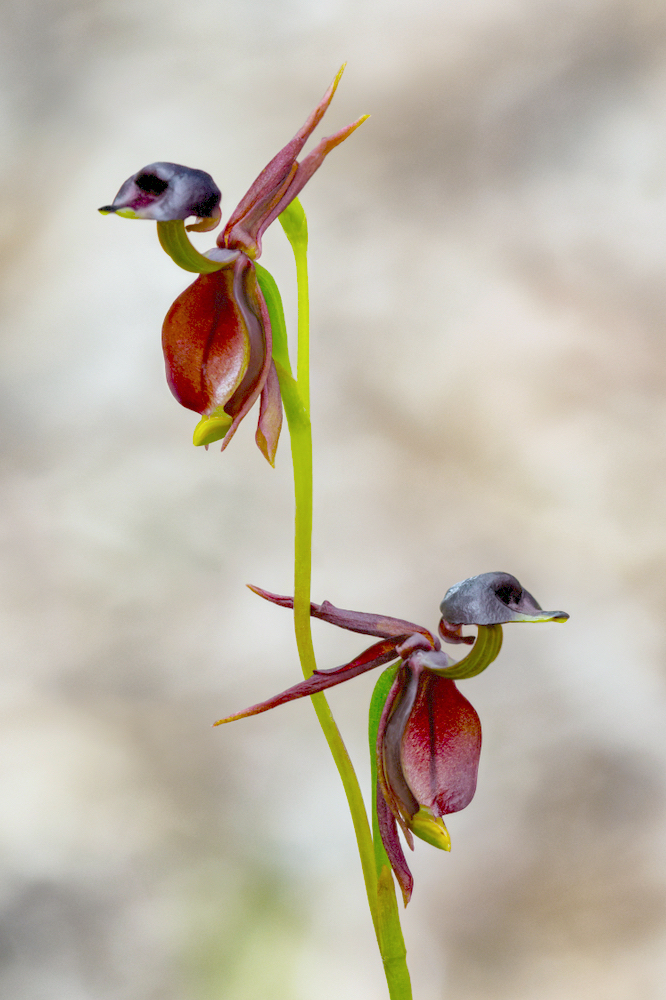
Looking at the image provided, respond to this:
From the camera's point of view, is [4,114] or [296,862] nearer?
[296,862]

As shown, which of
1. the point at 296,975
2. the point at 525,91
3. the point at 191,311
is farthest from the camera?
the point at 525,91

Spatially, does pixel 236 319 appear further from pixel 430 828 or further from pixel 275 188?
pixel 430 828

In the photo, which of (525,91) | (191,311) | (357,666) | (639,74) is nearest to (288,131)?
(525,91)

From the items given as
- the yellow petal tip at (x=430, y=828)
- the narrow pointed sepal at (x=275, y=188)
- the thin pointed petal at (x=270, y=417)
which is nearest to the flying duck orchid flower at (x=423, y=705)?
the yellow petal tip at (x=430, y=828)

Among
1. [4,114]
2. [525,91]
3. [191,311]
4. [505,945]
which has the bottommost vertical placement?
[505,945]

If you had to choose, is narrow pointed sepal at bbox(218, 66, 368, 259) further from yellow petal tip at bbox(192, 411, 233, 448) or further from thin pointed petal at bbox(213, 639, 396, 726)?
thin pointed petal at bbox(213, 639, 396, 726)

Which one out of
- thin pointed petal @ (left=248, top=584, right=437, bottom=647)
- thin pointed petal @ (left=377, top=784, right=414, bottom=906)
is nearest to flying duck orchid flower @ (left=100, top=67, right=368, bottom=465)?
thin pointed petal @ (left=248, top=584, right=437, bottom=647)

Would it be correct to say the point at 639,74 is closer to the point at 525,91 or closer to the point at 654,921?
the point at 525,91

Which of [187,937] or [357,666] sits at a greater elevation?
[357,666]
